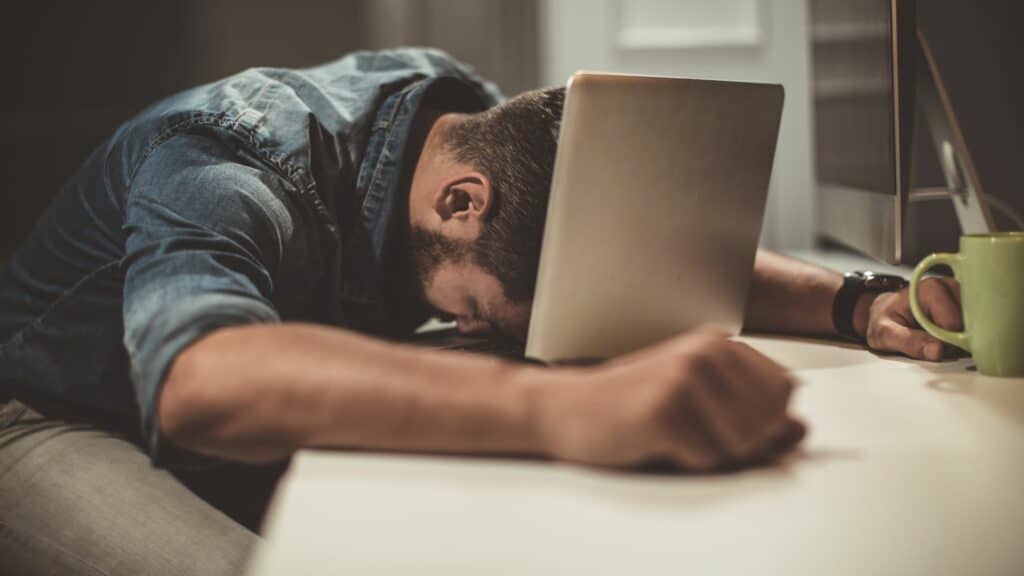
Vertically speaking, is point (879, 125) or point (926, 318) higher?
point (879, 125)

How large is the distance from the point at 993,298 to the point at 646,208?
0.29 m

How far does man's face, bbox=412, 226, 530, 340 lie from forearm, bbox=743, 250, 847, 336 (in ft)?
0.95

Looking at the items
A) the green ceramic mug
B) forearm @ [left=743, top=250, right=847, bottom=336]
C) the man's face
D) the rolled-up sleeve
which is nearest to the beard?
the man's face

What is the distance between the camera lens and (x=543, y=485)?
43cm

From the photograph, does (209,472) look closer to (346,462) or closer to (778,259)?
(346,462)

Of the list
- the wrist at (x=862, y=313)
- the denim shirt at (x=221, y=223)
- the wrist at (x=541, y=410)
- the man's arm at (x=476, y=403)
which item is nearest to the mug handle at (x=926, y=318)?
the wrist at (x=862, y=313)

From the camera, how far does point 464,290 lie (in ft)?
3.13

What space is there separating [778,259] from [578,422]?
74cm

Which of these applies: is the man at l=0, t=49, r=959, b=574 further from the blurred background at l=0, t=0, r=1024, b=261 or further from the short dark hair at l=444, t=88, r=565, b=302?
the blurred background at l=0, t=0, r=1024, b=261

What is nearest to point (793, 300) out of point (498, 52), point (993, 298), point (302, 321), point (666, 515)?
point (993, 298)

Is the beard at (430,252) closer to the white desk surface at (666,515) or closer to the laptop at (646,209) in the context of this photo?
the laptop at (646,209)

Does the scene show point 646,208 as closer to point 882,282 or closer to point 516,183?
point 516,183

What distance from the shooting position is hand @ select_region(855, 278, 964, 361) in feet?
2.56

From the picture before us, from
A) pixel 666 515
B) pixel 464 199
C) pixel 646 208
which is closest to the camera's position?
pixel 666 515
